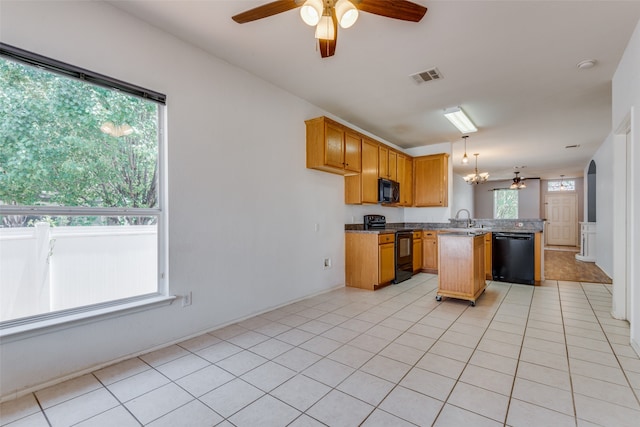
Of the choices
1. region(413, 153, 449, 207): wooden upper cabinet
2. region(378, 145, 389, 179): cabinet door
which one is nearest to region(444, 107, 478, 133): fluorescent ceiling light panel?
region(413, 153, 449, 207): wooden upper cabinet

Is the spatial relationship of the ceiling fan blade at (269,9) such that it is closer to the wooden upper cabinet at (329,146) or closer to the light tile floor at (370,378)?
the wooden upper cabinet at (329,146)

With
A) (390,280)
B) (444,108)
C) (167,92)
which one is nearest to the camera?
(167,92)

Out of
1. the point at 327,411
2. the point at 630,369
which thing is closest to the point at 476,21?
the point at 630,369

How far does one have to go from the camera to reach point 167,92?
2580 mm

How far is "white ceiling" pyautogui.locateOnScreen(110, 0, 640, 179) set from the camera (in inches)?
90.7

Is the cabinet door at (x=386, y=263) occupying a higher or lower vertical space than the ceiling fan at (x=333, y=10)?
lower

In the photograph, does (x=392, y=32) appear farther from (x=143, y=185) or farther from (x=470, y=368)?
(x=470, y=368)

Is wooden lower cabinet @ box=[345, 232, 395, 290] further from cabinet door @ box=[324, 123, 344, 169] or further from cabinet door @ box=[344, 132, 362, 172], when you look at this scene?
cabinet door @ box=[324, 123, 344, 169]

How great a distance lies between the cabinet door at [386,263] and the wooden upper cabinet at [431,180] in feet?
5.92

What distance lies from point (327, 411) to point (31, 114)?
2.63 metres

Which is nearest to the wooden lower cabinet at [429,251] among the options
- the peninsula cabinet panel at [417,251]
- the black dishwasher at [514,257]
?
the peninsula cabinet panel at [417,251]

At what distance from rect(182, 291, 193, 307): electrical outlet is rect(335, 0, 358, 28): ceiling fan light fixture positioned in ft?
8.11

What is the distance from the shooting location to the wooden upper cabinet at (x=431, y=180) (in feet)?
19.3

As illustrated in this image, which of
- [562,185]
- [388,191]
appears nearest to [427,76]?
[388,191]
